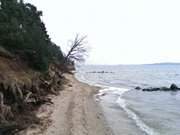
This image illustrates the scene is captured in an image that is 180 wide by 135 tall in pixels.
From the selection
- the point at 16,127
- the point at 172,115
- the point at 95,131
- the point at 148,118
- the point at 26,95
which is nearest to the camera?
the point at 16,127

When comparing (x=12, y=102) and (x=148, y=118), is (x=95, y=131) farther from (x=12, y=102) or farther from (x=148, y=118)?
(x=148, y=118)

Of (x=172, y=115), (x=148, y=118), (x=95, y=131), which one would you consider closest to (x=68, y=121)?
(x=95, y=131)

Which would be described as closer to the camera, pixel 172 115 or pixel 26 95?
pixel 26 95

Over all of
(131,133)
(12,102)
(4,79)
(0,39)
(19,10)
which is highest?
(19,10)

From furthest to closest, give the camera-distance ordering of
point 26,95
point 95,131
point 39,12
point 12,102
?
1. point 39,12
2. point 26,95
3. point 12,102
4. point 95,131

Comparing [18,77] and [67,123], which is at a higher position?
[18,77]

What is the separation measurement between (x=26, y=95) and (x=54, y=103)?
12.2 ft

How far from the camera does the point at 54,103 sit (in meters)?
20.8

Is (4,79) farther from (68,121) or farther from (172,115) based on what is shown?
(172,115)

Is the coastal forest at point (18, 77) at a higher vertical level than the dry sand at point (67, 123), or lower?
higher

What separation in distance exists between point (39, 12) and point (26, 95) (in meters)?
35.4

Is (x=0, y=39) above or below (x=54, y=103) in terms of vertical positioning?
above

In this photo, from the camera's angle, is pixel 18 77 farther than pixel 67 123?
Yes

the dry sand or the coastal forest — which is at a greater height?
the coastal forest
